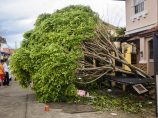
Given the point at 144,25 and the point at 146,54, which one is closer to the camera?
the point at 146,54

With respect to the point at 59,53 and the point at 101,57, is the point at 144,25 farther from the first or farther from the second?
the point at 59,53

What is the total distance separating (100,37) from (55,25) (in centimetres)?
252

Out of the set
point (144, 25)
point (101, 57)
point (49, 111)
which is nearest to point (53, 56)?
point (49, 111)

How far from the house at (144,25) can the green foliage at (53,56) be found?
3.07m

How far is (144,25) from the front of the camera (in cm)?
1042

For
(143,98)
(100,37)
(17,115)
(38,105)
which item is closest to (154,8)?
(100,37)

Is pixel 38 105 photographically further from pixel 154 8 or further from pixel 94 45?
pixel 154 8

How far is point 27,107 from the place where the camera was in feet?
21.4

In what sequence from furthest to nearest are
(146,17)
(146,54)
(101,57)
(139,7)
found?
(139,7)
(146,17)
(146,54)
(101,57)

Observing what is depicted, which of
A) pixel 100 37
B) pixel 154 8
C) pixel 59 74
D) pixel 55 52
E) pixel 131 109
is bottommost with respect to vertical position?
pixel 131 109

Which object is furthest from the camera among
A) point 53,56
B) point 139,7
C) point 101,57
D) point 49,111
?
point 139,7

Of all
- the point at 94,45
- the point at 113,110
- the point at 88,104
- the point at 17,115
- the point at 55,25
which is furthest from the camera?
the point at 94,45

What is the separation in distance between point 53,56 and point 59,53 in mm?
232

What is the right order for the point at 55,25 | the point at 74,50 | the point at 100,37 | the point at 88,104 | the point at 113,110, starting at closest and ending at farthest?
the point at 113,110 → the point at 88,104 → the point at 74,50 → the point at 55,25 → the point at 100,37
